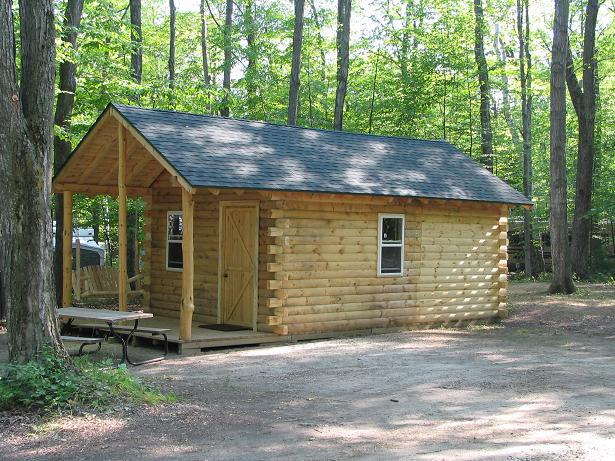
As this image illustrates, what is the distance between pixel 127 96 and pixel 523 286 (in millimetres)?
14027

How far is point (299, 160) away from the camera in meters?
14.0

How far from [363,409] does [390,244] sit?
6760mm

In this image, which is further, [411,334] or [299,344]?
[411,334]

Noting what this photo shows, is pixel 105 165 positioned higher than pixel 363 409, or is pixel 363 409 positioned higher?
pixel 105 165

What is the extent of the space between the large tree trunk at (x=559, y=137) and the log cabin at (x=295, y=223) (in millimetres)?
4806

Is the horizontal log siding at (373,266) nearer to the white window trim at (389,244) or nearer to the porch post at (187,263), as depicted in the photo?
the white window trim at (389,244)

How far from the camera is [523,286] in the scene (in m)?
24.8

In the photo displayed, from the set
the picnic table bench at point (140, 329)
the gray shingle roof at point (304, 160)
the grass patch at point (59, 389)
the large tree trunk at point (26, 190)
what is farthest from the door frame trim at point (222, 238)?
the large tree trunk at point (26, 190)

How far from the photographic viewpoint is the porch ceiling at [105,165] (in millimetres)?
13852

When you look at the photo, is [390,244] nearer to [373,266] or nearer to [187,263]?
[373,266]

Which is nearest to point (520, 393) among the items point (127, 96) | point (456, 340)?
point (456, 340)

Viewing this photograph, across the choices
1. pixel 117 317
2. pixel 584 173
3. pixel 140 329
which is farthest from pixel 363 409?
pixel 584 173

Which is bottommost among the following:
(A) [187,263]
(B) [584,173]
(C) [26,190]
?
(A) [187,263]

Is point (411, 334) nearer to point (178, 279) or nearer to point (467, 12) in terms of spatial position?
point (178, 279)
